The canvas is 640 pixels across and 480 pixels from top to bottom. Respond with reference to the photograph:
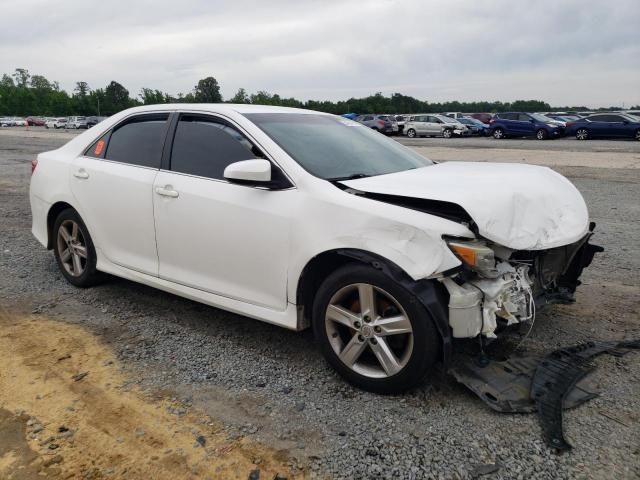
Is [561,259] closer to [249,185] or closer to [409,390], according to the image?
[409,390]

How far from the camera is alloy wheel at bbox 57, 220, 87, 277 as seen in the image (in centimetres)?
469

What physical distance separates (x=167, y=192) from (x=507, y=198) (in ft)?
7.54

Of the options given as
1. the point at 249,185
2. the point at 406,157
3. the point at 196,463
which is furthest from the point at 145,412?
the point at 406,157

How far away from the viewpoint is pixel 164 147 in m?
4.02

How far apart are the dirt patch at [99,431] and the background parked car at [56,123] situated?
64537mm

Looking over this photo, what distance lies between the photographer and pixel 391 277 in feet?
9.36

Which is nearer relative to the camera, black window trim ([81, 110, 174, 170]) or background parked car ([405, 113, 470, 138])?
black window trim ([81, 110, 174, 170])

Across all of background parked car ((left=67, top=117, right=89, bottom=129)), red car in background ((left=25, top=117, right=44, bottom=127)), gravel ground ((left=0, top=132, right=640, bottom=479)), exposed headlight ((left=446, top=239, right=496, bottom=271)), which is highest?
exposed headlight ((left=446, top=239, right=496, bottom=271))

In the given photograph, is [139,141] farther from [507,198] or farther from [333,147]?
[507,198]

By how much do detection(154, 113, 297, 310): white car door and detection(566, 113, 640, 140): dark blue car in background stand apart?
2826 cm

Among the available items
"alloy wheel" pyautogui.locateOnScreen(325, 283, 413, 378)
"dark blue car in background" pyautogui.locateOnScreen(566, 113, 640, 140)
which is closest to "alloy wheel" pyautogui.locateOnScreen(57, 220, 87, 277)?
"alloy wheel" pyautogui.locateOnScreen(325, 283, 413, 378)

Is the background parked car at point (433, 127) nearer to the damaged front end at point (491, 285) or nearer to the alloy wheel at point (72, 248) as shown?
the alloy wheel at point (72, 248)

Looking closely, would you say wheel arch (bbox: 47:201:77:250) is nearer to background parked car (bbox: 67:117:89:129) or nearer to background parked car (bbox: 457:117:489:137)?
background parked car (bbox: 457:117:489:137)

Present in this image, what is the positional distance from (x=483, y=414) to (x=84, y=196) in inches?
138
